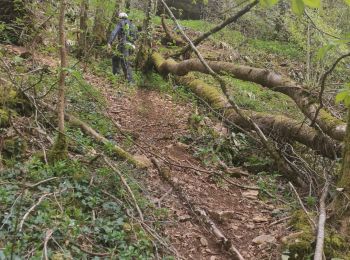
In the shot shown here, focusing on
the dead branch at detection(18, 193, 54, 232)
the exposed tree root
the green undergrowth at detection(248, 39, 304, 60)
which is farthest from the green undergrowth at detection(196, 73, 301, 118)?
the dead branch at detection(18, 193, 54, 232)

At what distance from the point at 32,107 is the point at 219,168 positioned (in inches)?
113

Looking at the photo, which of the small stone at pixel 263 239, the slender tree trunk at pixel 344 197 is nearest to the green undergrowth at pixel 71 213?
the small stone at pixel 263 239

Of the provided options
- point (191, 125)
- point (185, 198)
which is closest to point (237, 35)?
point (191, 125)

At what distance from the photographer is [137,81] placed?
10.6 meters

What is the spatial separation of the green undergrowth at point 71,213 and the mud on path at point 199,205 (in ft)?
1.23

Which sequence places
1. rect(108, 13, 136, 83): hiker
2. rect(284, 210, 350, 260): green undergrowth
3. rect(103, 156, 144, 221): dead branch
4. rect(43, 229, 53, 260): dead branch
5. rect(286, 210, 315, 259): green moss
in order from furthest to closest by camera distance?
rect(108, 13, 136, 83): hiker → rect(103, 156, 144, 221): dead branch → rect(286, 210, 315, 259): green moss → rect(284, 210, 350, 260): green undergrowth → rect(43, 229, 53, 260): dead branch

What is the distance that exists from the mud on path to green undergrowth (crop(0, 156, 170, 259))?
1.23 feet

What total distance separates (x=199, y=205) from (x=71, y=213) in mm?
1757

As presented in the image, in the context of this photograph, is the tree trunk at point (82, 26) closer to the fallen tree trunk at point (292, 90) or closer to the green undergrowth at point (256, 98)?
the fallen tree trunk at point (292, 90)

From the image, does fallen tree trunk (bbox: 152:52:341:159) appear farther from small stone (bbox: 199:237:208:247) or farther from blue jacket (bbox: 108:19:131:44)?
small stone (bbox: 199:237:208:247)

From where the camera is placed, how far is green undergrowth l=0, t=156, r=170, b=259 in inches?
123

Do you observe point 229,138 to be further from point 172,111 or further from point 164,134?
point 172,111

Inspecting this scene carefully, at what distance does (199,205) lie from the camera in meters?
4.91

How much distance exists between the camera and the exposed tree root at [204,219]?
4.01m
